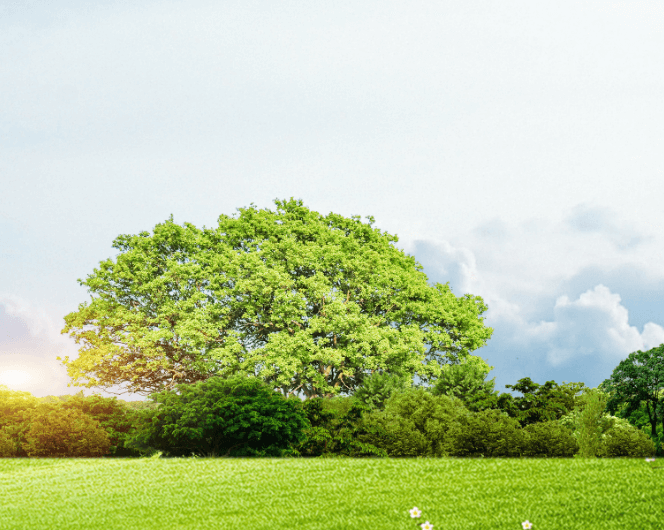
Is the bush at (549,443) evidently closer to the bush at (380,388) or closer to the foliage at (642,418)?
the foliage at (642,418)

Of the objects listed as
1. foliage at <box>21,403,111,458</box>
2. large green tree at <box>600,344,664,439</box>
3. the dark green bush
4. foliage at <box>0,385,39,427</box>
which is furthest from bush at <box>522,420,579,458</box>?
foliage at <box>0,385,39,427</box>

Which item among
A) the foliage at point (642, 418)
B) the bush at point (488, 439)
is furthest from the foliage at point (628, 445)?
the foliage at point (642, 418)

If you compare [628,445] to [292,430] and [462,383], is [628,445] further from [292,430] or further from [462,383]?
[462,383]

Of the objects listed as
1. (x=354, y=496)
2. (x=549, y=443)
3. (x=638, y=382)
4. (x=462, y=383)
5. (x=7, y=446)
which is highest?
(x=462, y=383)

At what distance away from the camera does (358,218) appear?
25016 millimetres

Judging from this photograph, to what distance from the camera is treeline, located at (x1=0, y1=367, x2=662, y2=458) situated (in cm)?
1206

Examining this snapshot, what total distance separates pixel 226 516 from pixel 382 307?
53.6ft

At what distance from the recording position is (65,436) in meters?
14.5

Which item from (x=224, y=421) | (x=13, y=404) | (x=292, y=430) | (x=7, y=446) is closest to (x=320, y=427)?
(x=292, y=430)

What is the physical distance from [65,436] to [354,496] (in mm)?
10012

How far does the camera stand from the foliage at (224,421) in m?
13.0

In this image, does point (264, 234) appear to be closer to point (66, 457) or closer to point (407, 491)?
point (66, 457)

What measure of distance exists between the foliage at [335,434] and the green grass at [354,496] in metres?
2.02

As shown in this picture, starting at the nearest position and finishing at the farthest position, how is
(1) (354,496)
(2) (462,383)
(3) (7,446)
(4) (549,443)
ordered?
1. (1) (354,496)
2. (4) (549,443)
3. (3) (7,446)
4. (2) (462,383)
